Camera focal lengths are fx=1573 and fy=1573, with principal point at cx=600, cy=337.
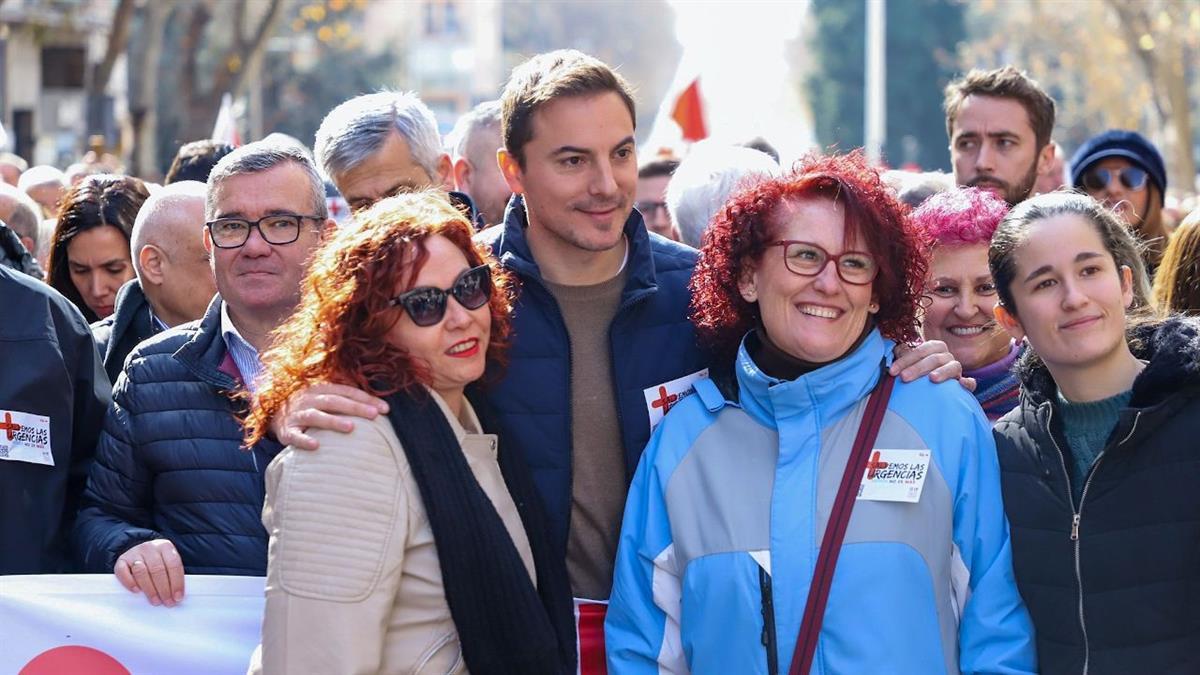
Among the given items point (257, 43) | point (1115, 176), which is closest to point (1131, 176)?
point (1115, 176)

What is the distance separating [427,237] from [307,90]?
47.0m

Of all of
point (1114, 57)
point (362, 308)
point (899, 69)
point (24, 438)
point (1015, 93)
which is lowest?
A: point (24, 438)

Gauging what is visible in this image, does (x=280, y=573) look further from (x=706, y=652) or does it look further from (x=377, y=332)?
(x=706, y=652)

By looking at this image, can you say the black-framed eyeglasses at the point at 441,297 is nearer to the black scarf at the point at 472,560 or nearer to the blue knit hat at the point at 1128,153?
the black scarf at the point at 472,560

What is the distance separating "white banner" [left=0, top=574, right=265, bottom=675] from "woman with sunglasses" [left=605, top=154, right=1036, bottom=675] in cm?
99

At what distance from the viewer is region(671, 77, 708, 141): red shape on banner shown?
11258mm

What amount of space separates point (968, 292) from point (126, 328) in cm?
272

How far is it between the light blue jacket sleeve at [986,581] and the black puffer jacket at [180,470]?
1.75 metres

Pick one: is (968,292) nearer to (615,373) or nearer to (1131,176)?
(615,373)

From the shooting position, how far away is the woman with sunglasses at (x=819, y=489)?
3570mm

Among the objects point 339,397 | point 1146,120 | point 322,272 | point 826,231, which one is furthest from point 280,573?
point 1146,120

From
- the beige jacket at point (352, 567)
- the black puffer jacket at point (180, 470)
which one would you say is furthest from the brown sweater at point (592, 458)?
the black puffer jacket at point (180, 470)

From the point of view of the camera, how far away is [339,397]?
345 centimetres

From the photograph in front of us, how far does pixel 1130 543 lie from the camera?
11.5ft
